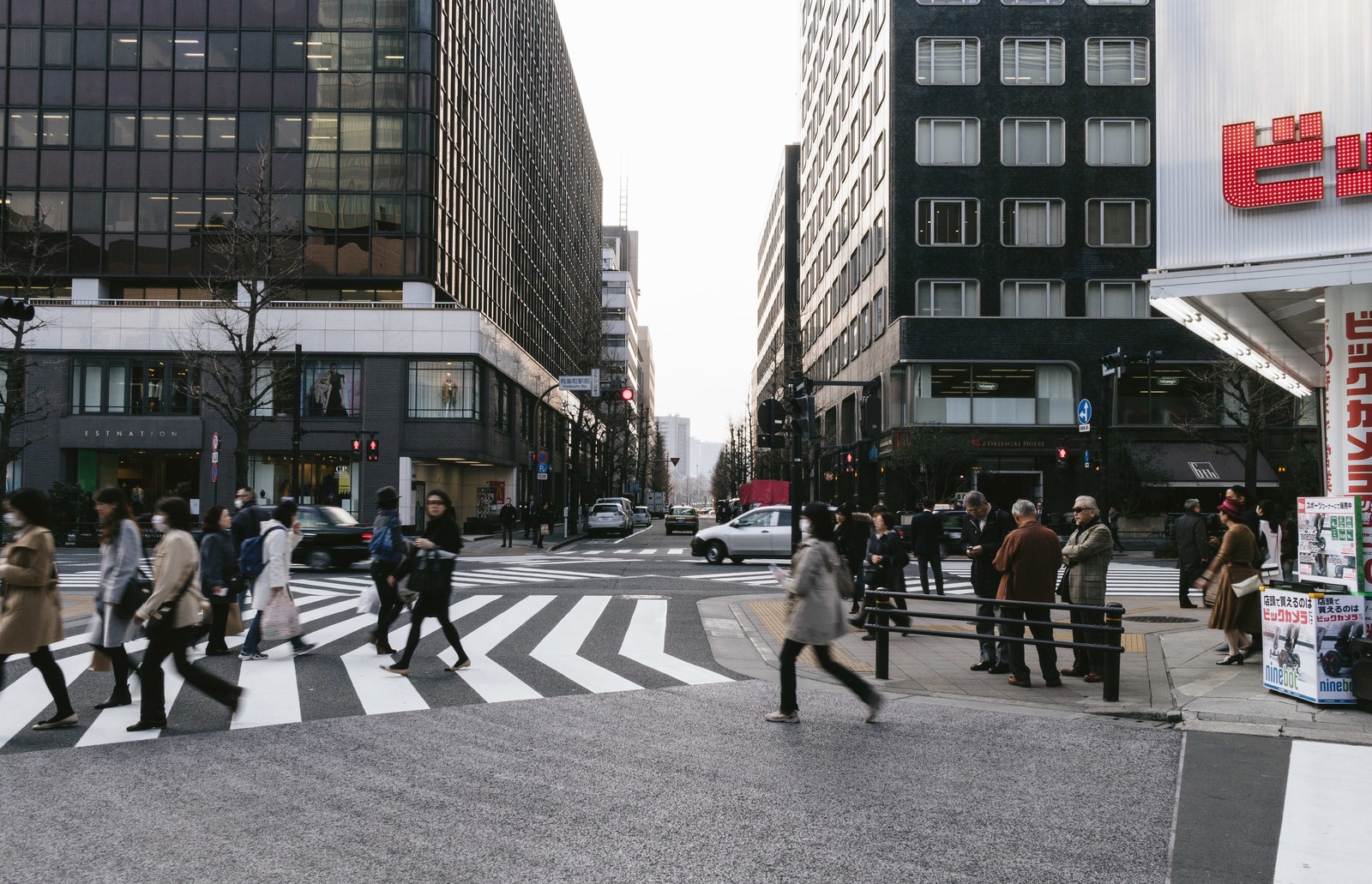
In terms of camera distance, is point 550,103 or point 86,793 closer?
point 86,793

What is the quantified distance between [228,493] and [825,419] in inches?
1560

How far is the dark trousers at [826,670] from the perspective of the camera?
7.66 metres

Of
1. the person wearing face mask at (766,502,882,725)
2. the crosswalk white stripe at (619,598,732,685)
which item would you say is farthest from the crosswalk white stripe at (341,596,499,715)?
the person wearing face mask at (766,502,882,725)

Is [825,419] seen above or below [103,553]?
above

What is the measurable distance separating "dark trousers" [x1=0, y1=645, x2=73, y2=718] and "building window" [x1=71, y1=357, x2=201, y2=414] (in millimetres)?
37759

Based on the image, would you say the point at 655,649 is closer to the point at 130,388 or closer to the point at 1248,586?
the point at 1248,586

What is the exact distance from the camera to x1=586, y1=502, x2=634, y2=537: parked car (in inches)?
1832

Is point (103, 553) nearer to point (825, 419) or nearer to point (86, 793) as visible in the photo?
point (86, 793)

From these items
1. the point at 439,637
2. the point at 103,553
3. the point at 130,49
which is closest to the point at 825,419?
the point at 130,49

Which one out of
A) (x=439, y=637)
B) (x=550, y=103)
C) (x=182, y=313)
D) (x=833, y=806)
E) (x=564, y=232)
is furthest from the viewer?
(x=564, y=232)

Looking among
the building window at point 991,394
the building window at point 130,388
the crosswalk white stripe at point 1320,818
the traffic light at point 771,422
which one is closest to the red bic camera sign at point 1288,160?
the crosswalk white stripe at point 1320,818

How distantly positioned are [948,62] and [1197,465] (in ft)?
67.2

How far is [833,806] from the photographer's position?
5707mm

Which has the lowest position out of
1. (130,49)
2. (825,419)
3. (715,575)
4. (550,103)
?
(715,575)
